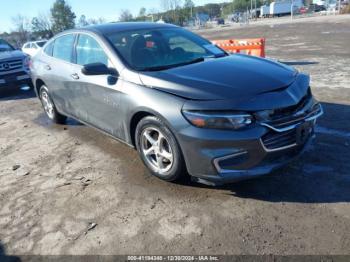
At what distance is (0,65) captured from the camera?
402 inches

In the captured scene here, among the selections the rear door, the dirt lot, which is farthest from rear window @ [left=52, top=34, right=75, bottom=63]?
the dirt lot

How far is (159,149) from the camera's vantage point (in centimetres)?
401

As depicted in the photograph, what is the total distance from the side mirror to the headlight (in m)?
1.38

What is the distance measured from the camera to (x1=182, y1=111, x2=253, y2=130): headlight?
3363 millimetres

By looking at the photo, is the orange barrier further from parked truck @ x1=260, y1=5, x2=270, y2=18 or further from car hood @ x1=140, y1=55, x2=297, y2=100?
parked truck @ x1=260, y1=5, x2=270, y2=18

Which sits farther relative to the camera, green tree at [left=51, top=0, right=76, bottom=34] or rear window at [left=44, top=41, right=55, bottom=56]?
green tree at [left=51, top=0, right=76, bottom=34]

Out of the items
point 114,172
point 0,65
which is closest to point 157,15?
point 0,65

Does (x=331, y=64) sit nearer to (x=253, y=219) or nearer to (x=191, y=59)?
(x=191, y=59)

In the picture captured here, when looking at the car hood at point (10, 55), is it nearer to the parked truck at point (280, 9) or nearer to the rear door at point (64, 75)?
the rear door at point (64, 75)

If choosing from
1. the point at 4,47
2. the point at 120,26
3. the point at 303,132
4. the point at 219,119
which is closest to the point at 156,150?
the point at 219,119

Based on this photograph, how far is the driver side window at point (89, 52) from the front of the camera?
467 centimetres

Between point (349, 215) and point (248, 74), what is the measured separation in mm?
1690

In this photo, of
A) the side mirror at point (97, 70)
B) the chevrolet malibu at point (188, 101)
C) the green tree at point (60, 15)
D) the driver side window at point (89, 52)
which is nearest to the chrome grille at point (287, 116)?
the chevrolet malibu at point (188, 101)

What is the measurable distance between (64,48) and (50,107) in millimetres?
1472
